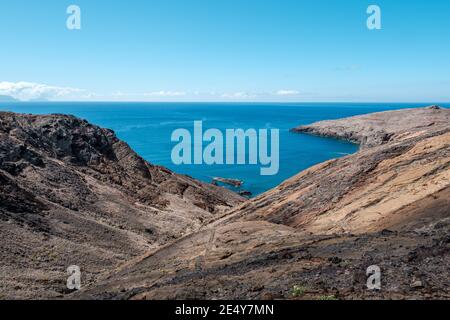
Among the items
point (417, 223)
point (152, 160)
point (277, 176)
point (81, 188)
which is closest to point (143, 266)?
point (417, 223)

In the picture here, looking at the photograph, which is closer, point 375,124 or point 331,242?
point 331,242

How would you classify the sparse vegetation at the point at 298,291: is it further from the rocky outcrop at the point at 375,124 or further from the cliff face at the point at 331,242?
the rocky outcrop at the point at 375,124

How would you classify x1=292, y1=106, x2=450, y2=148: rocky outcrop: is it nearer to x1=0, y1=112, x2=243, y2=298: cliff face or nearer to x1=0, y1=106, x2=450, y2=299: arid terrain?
x1=0, y1=112, x2=243, y2=298: cliff face

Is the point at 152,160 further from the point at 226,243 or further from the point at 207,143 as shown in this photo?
the point at 226,243

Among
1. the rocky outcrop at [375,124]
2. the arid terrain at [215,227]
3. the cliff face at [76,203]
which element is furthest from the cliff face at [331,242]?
the rocky outcrop at [375,124]

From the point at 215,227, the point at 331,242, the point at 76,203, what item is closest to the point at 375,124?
the point at 76,203

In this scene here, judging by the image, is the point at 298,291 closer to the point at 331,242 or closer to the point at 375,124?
the point at 331,242
